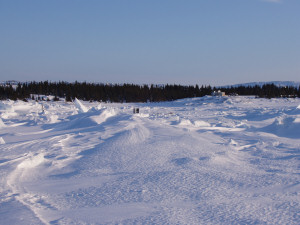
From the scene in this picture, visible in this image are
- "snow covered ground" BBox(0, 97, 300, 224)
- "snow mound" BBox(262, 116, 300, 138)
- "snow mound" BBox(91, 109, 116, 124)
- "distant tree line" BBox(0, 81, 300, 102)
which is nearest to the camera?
"snow covered ground" BBox(0, 97, 300, 224)

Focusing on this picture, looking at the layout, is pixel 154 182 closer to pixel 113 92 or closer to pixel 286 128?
pixel 286 128

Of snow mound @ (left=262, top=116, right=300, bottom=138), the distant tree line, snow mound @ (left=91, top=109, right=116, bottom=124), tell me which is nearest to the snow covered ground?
snow mound @ (left=262, top=116, right=300, bottom=138)

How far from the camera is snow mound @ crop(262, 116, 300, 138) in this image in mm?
8970

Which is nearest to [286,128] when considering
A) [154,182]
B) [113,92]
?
[154,182]

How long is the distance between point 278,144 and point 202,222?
4916mm

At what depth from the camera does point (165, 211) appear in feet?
10.1

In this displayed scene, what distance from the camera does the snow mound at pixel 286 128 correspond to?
897 cm

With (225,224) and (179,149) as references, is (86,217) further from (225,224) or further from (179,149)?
(179,149)

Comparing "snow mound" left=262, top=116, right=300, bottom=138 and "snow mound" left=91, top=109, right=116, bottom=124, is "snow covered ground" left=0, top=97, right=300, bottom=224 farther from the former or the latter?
"snow mound" left=91, top=109, right=116, bottom=124

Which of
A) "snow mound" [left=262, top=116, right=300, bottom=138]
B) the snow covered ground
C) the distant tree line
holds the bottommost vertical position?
the snow covered ground

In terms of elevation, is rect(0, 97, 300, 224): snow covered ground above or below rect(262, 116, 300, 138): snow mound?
below

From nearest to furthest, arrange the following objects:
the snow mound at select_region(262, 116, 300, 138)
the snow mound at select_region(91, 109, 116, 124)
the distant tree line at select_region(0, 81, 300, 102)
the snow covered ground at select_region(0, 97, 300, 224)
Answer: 1. the snow covered ground at select_region(0, 97, 300, 224)
2. the snow mound at select_region(262, 116, 300, 138)
3. the snow mound at select_region(91, 109, 116, 124)
4. the distant tree line at select_region(0, 81, 300, 102)

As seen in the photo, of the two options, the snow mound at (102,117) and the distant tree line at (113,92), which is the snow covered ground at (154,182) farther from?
the distant tree line at (113,92)

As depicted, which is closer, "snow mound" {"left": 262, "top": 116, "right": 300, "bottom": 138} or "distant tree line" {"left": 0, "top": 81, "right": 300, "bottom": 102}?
"snow mound" {"left": 262, "top": 116, "right": 300, "bottom": 138}
